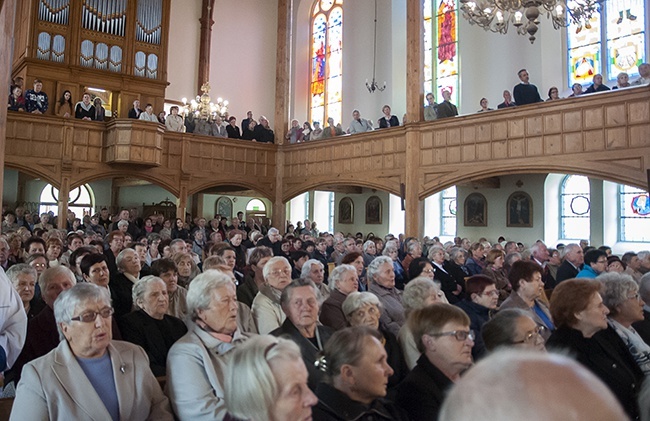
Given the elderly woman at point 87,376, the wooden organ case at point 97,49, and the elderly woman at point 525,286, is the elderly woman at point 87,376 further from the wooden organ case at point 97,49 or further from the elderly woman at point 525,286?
the wooden organ case at point 97,49

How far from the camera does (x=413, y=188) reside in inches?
457

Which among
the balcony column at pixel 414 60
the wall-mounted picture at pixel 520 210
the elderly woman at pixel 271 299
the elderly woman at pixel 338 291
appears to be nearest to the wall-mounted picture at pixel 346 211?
the wall-mounted picture at pixel 520 210

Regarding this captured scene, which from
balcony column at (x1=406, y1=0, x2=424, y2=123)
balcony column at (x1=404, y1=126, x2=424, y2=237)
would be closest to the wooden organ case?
balcony column at (x1=406, y1=0, x2=424, y2=123)

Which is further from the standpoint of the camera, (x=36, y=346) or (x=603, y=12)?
(x=603, y=12)

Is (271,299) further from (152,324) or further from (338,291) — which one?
(152,324)

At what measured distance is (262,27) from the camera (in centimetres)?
1895

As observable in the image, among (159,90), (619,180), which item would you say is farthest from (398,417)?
(159,90)

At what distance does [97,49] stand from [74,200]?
4.48 meters

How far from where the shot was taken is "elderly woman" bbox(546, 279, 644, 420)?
291 cm

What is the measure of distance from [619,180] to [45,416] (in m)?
9.04

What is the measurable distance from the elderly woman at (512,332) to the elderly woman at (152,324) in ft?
6.24

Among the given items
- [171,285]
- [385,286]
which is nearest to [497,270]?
[385,286]

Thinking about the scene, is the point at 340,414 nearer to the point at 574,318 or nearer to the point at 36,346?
the point at 574,318

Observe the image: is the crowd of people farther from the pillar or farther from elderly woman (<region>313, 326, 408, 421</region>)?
the pillar
